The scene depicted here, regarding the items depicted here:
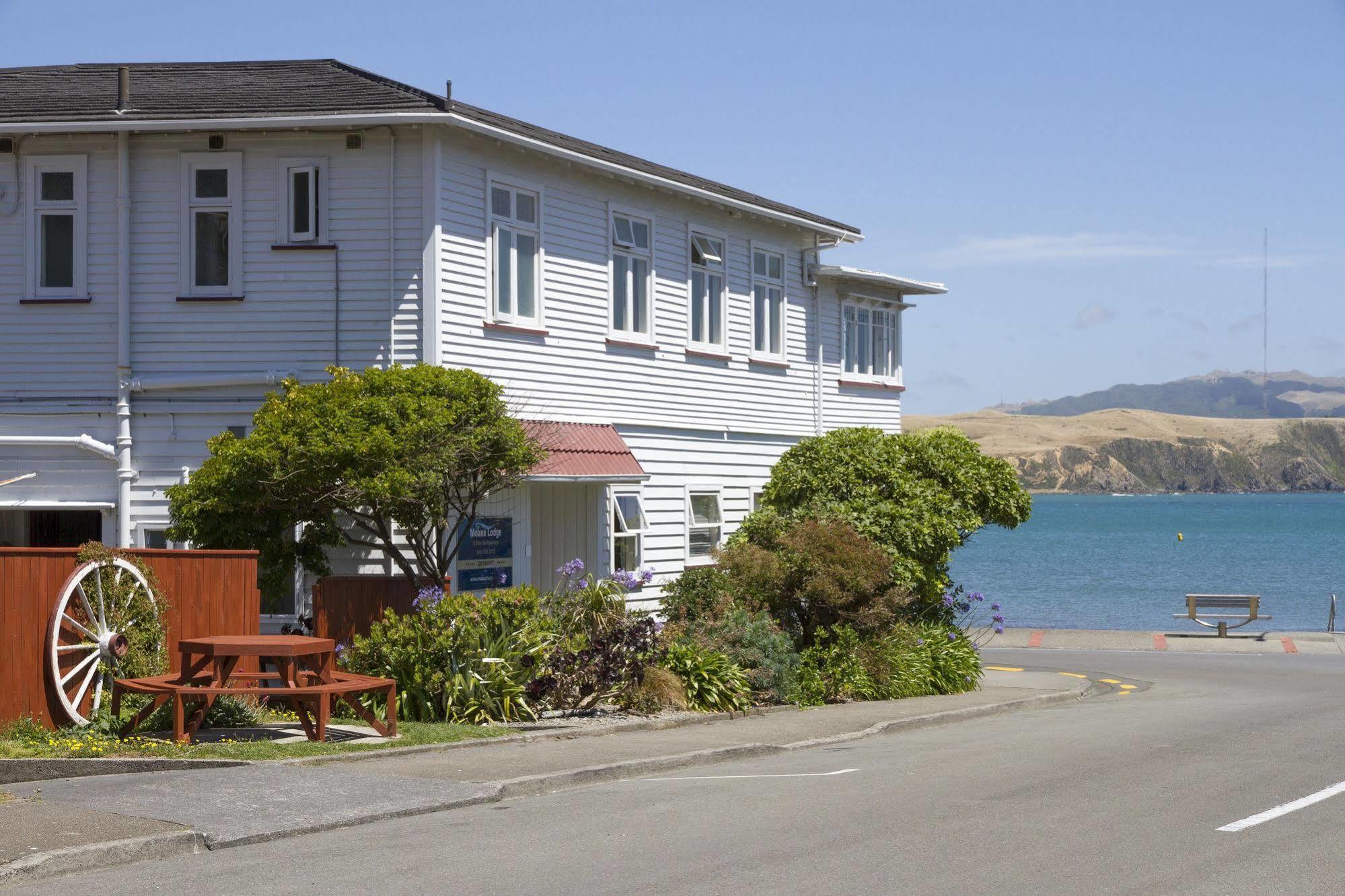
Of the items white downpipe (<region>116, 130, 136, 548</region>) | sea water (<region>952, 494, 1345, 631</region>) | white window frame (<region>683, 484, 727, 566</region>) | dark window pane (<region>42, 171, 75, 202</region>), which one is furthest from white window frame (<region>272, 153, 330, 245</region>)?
sea water (<region>952, 494, 1345, 631</region>)

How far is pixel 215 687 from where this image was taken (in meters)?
12.9

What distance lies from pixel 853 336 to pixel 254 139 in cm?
1297

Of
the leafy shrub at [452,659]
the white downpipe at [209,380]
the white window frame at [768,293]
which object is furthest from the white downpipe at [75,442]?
the white window frame at [768,293]

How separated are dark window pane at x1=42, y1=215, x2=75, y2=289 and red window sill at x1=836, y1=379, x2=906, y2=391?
13.5 meters

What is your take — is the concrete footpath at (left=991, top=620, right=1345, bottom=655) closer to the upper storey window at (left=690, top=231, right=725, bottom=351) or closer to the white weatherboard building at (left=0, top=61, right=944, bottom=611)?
the upper storey window at (left=690, top=231, right=725, bottom=351)

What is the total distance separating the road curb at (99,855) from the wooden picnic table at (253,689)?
3260 millimetres

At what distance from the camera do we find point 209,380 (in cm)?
1755

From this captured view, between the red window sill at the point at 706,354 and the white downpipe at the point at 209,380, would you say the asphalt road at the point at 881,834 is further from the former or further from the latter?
the red window sill at the point at 706,354

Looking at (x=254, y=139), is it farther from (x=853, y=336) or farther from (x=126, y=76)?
(x=853, y=336)

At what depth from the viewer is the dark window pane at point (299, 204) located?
17.8 metres

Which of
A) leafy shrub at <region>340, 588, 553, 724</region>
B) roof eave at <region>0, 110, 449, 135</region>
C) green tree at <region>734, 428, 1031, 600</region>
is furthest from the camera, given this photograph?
green tree at <region>734, 428, 1031, 600</region>

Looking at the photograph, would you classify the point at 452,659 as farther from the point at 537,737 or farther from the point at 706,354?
the point at 706,354

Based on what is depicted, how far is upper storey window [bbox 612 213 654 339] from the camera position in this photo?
21.1 m

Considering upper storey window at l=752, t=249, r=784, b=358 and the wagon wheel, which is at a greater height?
upper storey window at l=752, t=249, r=784, b=358
